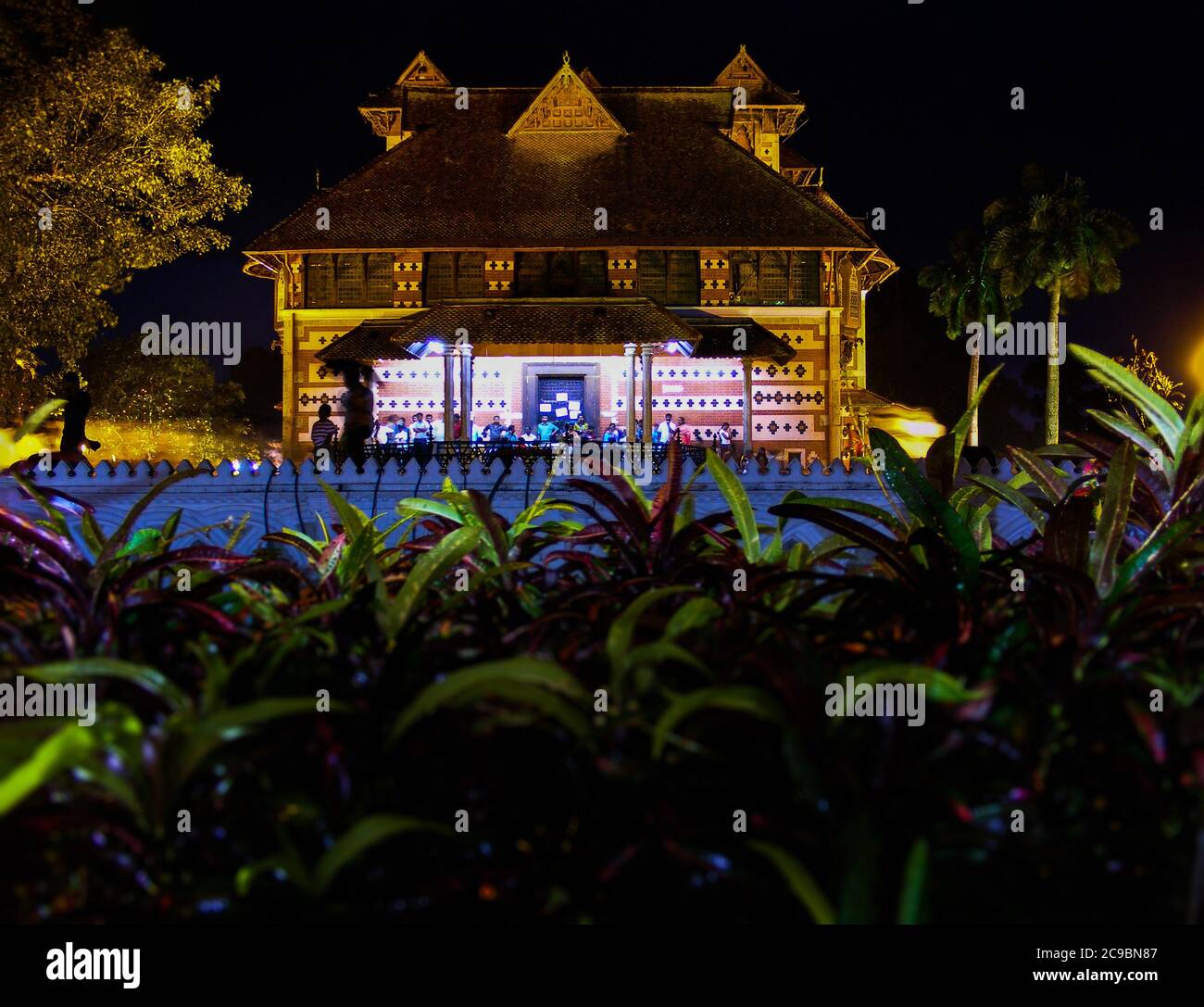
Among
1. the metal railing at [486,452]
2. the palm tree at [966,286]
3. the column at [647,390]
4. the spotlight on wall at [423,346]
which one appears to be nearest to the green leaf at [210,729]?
the metal railing at [486,452]

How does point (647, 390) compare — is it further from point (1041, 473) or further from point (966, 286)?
point (966, 286)

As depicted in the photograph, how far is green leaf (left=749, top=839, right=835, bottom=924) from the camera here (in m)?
1.42

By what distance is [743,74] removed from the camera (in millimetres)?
39531

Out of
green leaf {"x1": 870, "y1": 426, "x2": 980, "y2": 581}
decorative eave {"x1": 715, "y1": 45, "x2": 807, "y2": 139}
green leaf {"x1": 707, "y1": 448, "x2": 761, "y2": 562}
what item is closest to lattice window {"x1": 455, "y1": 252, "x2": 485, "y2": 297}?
decorative eave {"x1": 715, "y1": 45, "x2": 807, "y2": 139}

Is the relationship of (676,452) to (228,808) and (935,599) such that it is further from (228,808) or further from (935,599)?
(228,808)

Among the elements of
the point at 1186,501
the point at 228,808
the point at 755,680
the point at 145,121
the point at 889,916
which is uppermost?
the point at 145,121

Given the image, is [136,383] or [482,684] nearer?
[482,684]

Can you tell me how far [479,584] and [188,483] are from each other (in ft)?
42.3

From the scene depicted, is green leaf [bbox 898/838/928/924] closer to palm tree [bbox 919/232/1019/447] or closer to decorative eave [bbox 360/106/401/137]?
decorative eave [bbox 360/106/401/137]

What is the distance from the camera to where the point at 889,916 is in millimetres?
1505

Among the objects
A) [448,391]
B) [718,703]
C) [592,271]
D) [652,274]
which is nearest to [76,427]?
[448,391]

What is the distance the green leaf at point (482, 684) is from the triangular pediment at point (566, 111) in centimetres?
3609

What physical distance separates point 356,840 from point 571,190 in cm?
3404

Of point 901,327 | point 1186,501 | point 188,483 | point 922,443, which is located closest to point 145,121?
point 188,483
